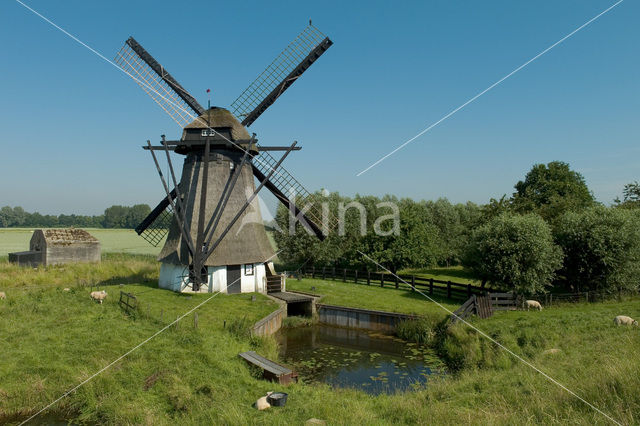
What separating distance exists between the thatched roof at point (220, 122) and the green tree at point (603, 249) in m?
20.4

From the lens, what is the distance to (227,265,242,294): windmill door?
22516 mm

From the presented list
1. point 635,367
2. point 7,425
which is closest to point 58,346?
point 7,425

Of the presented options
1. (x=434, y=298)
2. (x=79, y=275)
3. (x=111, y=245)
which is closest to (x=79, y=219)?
Result: (x=111, y=245)

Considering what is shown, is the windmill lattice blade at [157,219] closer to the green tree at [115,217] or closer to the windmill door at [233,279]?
the windmill door at [233,279]

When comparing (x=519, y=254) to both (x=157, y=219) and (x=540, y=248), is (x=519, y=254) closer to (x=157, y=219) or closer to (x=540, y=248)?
(x=540, y=248)

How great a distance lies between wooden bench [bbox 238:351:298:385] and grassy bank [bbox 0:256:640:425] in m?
0.34

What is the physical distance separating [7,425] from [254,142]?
16813mm

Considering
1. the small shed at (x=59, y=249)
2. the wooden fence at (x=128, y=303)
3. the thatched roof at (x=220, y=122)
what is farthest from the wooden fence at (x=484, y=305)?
the small shed at (x=59, y=249)

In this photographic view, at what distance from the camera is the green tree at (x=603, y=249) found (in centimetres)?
2098

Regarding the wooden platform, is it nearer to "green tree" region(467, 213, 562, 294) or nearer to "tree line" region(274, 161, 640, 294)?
"tree line" region(274, 161, 640, 294)

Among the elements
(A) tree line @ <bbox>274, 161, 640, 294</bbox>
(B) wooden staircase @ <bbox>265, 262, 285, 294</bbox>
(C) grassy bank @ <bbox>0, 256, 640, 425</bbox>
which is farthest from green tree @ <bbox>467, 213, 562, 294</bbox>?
(B) wooden staircase @ <bbox>265, 262, 285, 294</bbox>

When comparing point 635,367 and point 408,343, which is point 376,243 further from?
point 635,367

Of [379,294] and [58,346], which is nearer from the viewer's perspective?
[58,346]

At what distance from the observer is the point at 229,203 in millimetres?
23297
